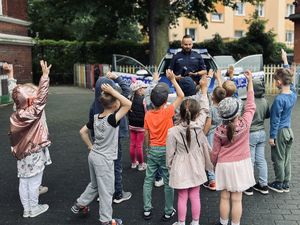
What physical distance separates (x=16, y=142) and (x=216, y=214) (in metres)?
2.55

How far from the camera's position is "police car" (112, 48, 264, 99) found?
1106cm

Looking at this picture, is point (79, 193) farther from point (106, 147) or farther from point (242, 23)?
point (242, 23)

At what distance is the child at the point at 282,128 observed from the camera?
5117 millimetres

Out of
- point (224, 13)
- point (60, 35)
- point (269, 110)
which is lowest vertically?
point (269, 110)

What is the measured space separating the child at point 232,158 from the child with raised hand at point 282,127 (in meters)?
1.00

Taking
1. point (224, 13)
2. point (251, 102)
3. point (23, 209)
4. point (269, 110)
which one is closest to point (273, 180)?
point (269, 110)

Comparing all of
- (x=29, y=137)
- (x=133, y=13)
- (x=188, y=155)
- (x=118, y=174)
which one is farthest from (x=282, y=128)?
(x=133, y=13)

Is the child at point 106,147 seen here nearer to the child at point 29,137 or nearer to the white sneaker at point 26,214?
the child at point 29,137

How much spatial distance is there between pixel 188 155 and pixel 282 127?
69.3 inches

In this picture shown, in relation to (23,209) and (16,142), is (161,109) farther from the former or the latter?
(23,209)

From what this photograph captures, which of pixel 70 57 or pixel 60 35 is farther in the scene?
pixel 60 35

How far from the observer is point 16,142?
482 cm

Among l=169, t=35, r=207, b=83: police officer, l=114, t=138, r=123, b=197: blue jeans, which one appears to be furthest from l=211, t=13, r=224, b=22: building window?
l=114, t=138, r=123, b=197: blue jeans

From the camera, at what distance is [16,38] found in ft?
50.6
